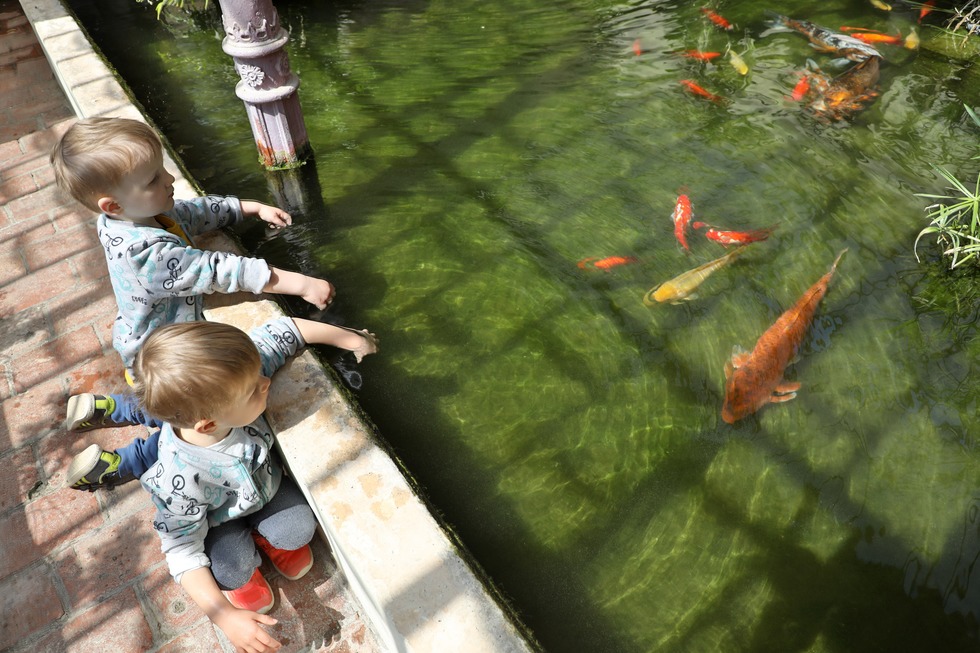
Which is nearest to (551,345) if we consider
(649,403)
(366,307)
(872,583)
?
(649,403)

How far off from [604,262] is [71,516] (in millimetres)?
3019

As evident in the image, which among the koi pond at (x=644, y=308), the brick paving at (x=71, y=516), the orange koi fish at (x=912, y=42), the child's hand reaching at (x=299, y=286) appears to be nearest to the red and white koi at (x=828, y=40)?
the koi pond at (x=644, y=308)

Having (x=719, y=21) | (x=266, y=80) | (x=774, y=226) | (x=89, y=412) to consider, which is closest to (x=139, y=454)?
(x=89, y=412)

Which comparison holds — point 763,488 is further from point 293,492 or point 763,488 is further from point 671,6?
point 671,6

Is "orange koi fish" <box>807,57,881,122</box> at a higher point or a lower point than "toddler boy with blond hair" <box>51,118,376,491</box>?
lower

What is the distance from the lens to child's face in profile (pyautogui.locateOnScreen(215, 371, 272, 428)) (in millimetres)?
2201

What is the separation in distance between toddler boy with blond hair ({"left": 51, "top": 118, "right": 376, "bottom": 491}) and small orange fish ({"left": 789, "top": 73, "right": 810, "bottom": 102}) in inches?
179

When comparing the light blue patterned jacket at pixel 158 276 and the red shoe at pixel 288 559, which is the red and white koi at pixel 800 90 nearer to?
the light blue patterned jacket at pixel 158 276

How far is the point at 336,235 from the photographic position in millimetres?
4117

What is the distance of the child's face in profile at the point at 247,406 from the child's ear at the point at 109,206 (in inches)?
40.5

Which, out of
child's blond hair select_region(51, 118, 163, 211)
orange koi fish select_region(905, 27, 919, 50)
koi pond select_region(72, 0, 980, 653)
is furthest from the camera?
orange koi fish select_region(905, 27, 919, 50)

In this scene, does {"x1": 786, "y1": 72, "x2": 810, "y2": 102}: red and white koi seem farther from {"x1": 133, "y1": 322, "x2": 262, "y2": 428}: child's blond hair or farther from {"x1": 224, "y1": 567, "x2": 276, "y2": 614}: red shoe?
{"x1": 224, "y1": 567, "x2": 276, "y2": 614}: red shoe

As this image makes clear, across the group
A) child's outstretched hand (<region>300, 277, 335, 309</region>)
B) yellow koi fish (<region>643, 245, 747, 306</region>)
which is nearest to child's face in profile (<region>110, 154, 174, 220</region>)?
child's outstretched hand (<region>300, 277, 335, 309</region>)

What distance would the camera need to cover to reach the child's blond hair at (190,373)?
6.86 ft
